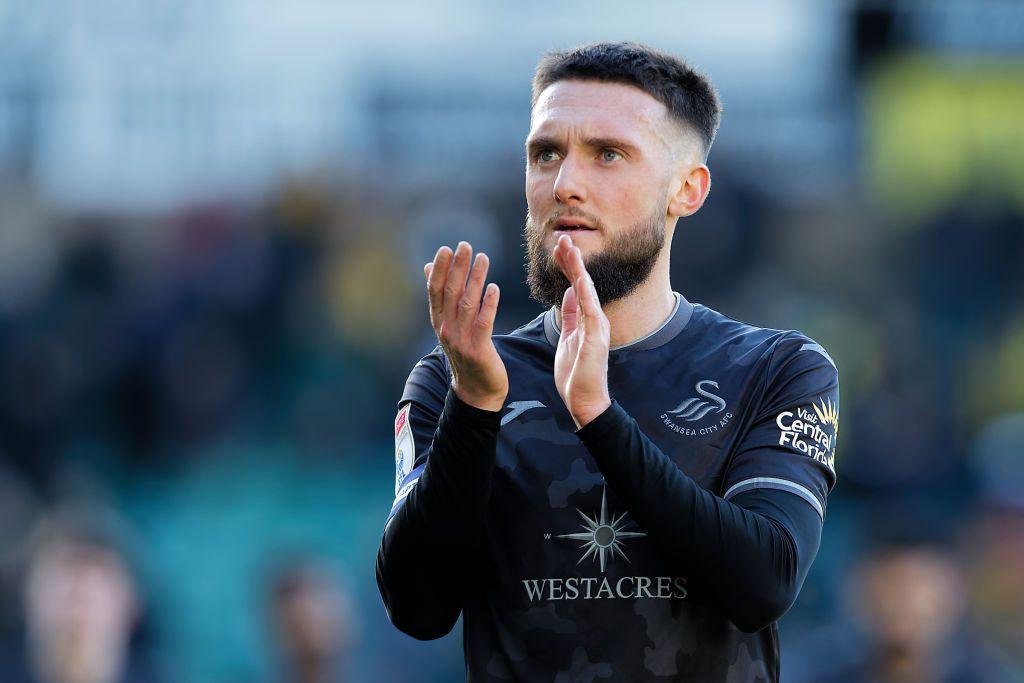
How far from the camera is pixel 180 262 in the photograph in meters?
13.6

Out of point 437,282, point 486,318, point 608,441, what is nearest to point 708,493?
point 608,441

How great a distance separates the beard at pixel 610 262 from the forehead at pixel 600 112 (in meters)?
0.20

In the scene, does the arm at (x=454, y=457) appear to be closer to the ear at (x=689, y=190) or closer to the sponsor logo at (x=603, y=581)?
the sponsor logo at (x=603, y=581)

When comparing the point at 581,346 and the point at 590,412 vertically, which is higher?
the point at 581,346

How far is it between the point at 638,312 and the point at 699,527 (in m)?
0.72

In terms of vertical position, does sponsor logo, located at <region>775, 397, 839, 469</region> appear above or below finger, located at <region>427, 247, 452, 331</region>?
below

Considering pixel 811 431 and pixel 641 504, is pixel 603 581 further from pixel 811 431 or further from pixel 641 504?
pixel 811 431

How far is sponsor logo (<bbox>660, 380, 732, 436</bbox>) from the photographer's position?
3350mm

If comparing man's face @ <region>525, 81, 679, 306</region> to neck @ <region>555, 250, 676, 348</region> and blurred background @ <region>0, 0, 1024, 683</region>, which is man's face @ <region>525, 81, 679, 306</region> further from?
blurred background @ <region>0, 0, 1024, 683</region>

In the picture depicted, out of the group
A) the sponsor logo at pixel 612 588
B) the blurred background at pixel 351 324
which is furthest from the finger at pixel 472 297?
the blurred background at pixel 351 324

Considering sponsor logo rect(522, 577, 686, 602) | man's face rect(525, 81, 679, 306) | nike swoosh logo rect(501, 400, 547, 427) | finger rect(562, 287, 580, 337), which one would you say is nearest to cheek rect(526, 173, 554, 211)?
man's face rect(525, 81, 679, 306)

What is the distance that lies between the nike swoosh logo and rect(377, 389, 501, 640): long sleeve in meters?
0.22

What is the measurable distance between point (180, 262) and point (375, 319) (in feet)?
6.21

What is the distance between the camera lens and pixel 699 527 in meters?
3.00
